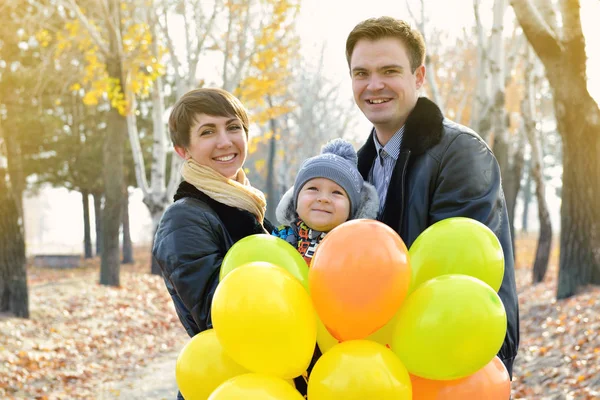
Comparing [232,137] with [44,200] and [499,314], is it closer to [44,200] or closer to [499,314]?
[499,314]

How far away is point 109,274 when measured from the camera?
14688mm

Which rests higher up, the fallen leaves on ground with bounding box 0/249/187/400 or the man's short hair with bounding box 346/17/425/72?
the man's short hair with bounding box 346/17/425/72

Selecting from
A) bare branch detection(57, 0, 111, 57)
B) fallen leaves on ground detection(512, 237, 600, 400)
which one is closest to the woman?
fallen leaves on ground detection(512, 237, 600, 400)

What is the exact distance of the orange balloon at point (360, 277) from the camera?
6.23 ft

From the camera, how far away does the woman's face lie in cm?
282

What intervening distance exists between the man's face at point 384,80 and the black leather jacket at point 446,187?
0.15m

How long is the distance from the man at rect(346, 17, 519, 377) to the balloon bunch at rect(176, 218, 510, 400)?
1.57 feet

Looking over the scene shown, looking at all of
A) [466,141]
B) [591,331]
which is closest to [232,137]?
[466,141]

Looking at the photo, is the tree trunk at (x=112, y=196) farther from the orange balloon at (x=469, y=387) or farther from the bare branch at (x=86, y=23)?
the orange balloon at (x=469, y=387)

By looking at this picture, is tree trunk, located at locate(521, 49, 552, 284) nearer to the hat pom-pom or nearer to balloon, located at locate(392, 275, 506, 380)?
the hat pom-pom

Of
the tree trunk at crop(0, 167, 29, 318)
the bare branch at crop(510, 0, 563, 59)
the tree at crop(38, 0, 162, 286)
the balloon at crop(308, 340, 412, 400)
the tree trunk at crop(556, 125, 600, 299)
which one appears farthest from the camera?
the tree at crop(38, 0, 162, 286)

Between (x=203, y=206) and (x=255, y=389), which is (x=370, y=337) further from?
(x=203, y=206)

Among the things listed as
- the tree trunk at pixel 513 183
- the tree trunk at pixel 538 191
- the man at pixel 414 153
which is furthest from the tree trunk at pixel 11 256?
the tree trunk at pixel 513 183

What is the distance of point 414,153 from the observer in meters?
2.69
